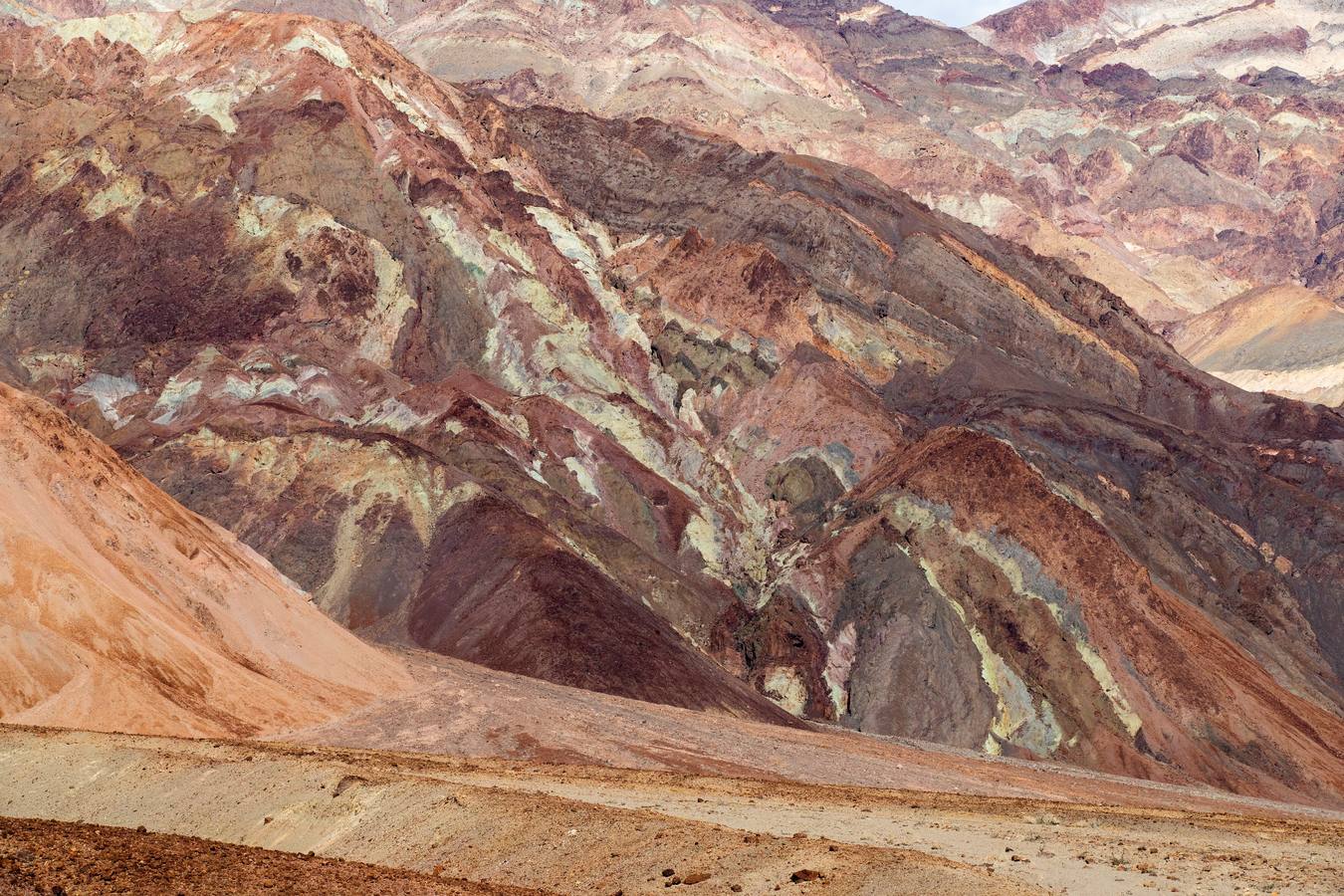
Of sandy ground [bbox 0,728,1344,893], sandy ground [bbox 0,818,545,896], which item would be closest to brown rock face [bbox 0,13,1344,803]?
sandy ground [bbox 0,728,1344,893]

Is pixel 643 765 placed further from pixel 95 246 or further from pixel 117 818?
pixel 95 246

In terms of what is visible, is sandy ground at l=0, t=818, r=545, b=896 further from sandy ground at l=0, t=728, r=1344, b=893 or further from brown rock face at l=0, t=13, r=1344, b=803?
brown rock face at l=0, t=13, r=1344, b=803

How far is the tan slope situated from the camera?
43.0m

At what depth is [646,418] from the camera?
399 feet

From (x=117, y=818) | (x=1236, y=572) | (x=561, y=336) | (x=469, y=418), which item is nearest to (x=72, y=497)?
(x=117, y=818)

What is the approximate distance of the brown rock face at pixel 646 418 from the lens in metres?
94.1

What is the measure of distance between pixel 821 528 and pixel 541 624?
3526 centimetres

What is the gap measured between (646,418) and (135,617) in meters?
76.3

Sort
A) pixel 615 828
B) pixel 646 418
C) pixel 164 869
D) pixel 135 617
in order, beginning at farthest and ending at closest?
1. pixel 646 418
2. pixel 135 617
3. pixel 615 828
4. pixel 164 869

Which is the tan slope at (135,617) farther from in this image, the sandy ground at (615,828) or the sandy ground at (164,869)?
the sandy ground at (164,869)

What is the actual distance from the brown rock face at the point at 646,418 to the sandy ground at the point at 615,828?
42.8 meters

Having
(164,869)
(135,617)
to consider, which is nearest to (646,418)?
(135,617)

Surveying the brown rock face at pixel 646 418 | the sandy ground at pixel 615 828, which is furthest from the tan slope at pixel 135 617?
the brown rock face at pixel 646 418

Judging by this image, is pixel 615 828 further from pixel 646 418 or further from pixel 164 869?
pixel 646 418
